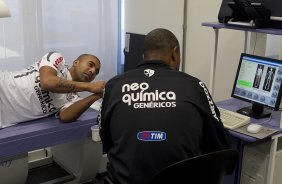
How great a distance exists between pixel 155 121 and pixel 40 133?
1.02 meters

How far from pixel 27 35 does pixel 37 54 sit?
185mm

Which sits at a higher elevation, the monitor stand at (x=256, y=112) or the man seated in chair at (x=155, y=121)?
the man seated in chair at (x=155, y=121)

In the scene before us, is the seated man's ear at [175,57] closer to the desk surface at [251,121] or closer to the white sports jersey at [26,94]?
the desk surface at [251,121]

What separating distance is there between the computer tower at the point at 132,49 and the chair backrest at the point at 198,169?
2.29 metres

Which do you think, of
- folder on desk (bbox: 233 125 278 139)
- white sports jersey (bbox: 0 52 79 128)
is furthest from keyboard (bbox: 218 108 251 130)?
white sports jersey (bbox: 0 52 79 128)

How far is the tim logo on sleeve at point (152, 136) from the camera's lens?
135 cm

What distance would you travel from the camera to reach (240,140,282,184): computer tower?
2.12 m

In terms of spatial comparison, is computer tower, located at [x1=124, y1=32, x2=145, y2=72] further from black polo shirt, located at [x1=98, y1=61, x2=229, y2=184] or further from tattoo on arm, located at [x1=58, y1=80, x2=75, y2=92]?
black polo shirt, located at [x1=98, y1=61, x2=229, y2=184]

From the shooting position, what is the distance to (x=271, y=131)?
78.6 inches

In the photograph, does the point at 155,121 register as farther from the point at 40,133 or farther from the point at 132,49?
the point at 132,49

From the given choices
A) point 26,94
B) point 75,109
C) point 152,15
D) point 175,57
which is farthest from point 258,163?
point 152,15

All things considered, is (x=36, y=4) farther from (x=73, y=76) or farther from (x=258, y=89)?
(x=258, y=89)

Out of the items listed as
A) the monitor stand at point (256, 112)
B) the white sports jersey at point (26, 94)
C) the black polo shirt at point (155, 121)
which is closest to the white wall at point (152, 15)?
the monitor stand at point (256, 112)

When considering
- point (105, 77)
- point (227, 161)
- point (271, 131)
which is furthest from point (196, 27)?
point (227, 161)
